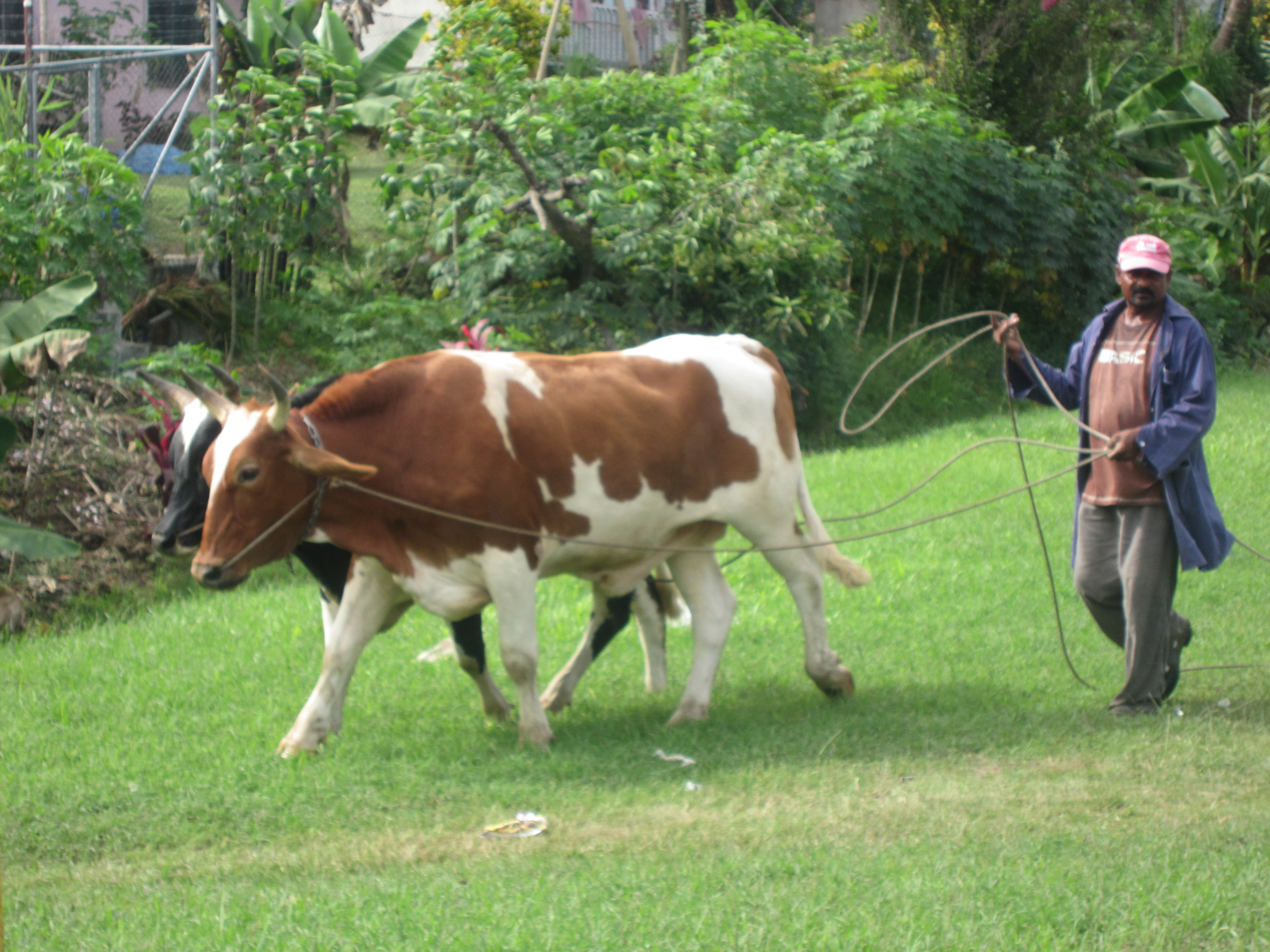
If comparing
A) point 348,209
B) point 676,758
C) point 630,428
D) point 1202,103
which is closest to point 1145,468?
point 630,428

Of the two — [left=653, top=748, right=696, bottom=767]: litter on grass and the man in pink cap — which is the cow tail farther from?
[left=653, top=748, right=696, bottom=767]: litter on grass

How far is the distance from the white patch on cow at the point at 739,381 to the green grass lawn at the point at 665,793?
1.34 metres

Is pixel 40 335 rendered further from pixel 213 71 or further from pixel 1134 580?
pixel 1134 580

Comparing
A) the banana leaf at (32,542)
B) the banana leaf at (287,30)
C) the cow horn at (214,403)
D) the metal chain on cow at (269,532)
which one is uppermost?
the banana leaf at (287,30)

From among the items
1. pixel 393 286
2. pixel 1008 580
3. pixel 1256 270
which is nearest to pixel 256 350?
pixel 393 286

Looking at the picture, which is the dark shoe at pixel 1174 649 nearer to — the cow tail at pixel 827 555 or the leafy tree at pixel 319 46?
the cow tail at pixel 827 555

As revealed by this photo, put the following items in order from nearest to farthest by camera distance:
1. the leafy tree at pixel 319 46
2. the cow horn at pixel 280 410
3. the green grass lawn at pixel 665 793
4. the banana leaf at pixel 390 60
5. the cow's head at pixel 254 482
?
the green grass lawn at pixel 665 793
the cow horn at pixel 280 410
the cow's head at pixel 254 482
the leafy tree at pixel 319 46
the banana leaf at pixel 390 60

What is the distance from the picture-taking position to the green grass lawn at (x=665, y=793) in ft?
13.8

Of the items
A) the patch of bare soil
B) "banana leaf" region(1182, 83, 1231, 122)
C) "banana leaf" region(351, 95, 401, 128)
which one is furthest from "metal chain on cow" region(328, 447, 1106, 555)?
"banana leaf" region(1182, 83, 1231, 122)

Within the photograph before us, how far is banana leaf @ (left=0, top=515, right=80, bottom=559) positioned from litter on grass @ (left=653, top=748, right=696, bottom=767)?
2.49 metres

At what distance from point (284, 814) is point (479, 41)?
10914 mm

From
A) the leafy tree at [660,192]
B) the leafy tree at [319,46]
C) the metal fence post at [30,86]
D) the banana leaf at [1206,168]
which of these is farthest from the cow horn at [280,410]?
the banana leaf at [1206,168]

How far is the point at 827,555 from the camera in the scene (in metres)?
7.44

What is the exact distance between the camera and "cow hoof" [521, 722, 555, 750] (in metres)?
6.20
